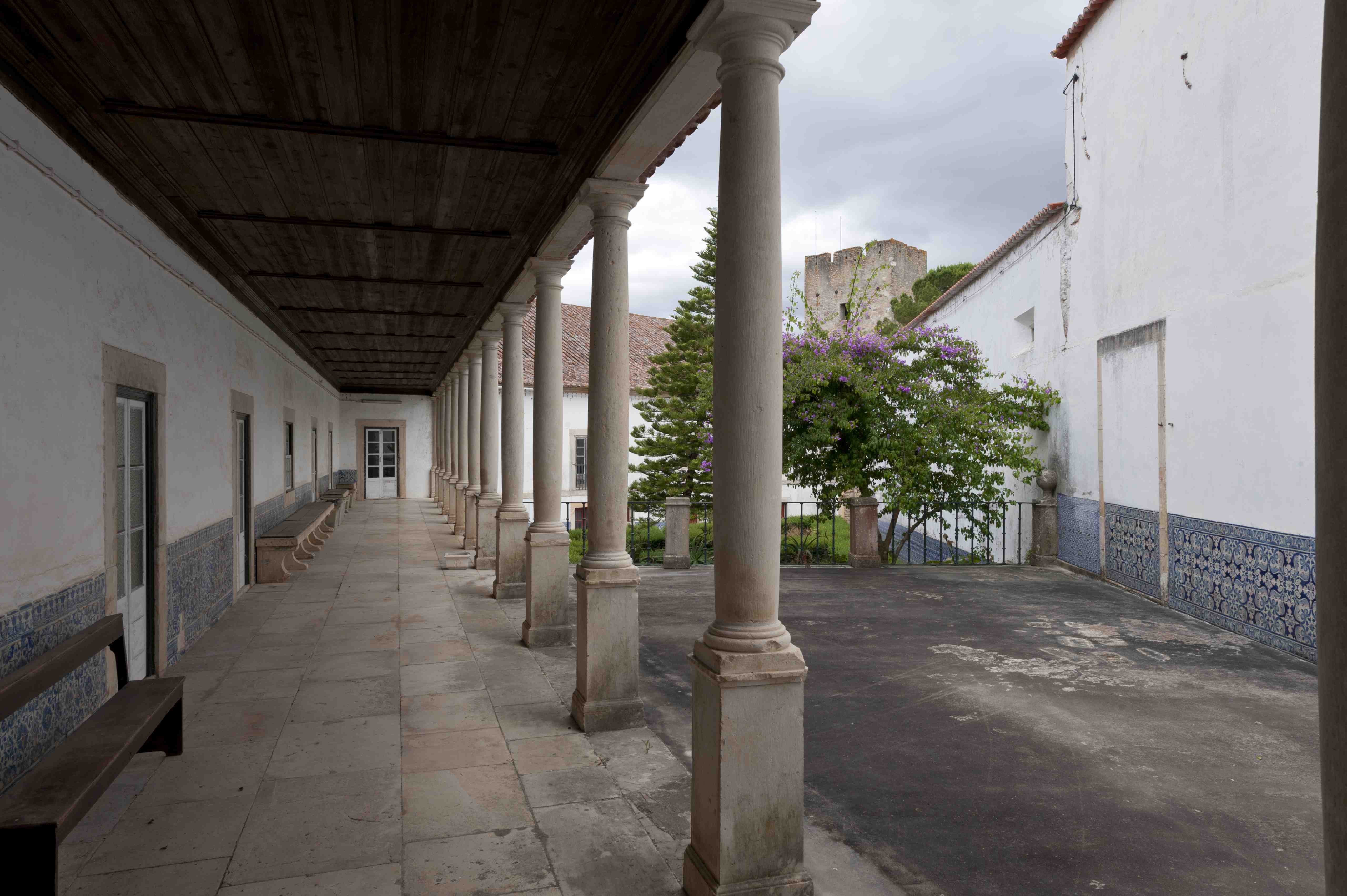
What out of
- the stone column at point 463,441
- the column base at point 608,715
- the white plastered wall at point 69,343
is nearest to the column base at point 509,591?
the white plastered wall at point 69,343

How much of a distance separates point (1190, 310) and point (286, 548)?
9.32 m

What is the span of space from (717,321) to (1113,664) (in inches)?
170

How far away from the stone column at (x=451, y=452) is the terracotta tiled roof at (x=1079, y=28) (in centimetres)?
1026

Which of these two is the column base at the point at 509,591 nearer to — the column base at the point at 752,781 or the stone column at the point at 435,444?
the column base at the point at 752,781

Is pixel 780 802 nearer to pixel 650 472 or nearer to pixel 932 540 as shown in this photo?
pixel 932 540

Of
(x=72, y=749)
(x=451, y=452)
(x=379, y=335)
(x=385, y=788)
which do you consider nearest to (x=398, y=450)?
(x=451, y=452)

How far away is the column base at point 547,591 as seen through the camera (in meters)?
6.13

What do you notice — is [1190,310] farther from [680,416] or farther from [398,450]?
[398,450]

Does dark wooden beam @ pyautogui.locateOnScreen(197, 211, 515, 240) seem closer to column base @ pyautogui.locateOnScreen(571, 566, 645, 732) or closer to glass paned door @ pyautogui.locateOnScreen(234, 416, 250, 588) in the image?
column base @ pyautogui.locateOnScreen(571, 566, 645, 732)

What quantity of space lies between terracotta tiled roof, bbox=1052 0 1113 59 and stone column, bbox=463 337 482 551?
807cm

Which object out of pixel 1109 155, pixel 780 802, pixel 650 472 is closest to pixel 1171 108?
pixel 1109 155

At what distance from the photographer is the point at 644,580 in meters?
9.26

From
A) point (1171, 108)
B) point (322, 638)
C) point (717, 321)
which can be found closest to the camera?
point (717, 321)

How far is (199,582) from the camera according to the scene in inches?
257
